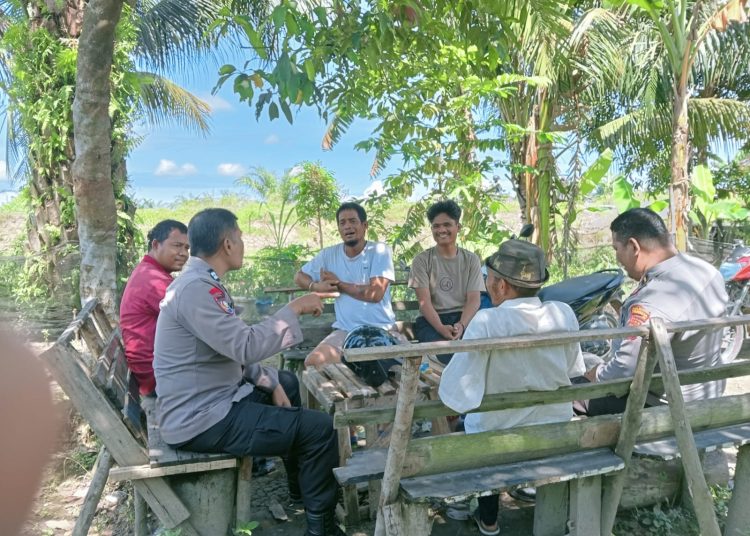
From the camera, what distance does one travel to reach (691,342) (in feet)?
9.63

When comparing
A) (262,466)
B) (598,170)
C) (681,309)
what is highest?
(598,170)

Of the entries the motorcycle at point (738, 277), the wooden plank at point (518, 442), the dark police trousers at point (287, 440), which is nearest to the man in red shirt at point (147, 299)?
the dark police trousers at point (287, 440)

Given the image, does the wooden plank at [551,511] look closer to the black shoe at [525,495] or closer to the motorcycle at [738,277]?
the black shoe at [525,495]

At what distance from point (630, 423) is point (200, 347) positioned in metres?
2.04

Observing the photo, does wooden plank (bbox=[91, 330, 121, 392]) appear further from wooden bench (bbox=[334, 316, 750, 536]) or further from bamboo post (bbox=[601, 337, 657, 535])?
bamboo post (bbox=[601, 337, 657, 535])

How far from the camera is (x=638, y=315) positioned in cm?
281

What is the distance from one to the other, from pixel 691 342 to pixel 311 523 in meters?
2.18

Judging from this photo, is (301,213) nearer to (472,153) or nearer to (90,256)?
(472,153)

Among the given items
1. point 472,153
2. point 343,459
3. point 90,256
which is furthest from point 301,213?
point 343,459

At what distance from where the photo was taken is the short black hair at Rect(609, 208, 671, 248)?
10.2 ft

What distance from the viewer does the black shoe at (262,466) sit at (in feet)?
12.6

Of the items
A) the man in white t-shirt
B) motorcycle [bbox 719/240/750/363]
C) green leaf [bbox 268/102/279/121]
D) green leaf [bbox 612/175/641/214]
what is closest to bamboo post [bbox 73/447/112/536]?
the man in white t-shirt

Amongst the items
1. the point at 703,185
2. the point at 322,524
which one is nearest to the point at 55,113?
the point at 322,524

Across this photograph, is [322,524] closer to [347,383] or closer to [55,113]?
[347,383]
